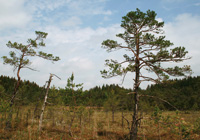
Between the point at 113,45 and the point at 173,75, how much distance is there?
4.38 m

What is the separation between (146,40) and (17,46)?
36.5 ft

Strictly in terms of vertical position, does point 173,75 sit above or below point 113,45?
below

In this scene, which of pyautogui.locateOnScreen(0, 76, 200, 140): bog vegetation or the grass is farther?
pyautogui.locateOnScreen(0, 76, 200, 140): bog vegetation

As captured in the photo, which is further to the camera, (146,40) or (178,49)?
(146,40)

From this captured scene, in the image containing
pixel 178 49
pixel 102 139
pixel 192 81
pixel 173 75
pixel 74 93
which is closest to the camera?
pixel 178 49

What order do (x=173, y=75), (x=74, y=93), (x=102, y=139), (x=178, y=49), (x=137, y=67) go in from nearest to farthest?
(x=178, y=49), (x=173, y=75), (x=137, y=67), (x=74, y=93), (x=102, y=139)

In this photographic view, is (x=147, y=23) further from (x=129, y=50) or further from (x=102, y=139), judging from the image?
(x=102, y=139)

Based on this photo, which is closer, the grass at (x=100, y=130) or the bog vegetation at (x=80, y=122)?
the grass at (x=100, y=130)

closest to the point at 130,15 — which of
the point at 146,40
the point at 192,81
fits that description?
the point at 146,40

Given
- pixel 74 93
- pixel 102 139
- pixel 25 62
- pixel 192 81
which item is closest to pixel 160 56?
pixel 74 93

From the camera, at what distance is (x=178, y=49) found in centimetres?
782

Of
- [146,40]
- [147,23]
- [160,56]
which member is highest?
[147,23]

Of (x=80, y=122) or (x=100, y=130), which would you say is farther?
(x=80, y=122)

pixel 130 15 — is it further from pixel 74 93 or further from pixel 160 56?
pixel 74 93
